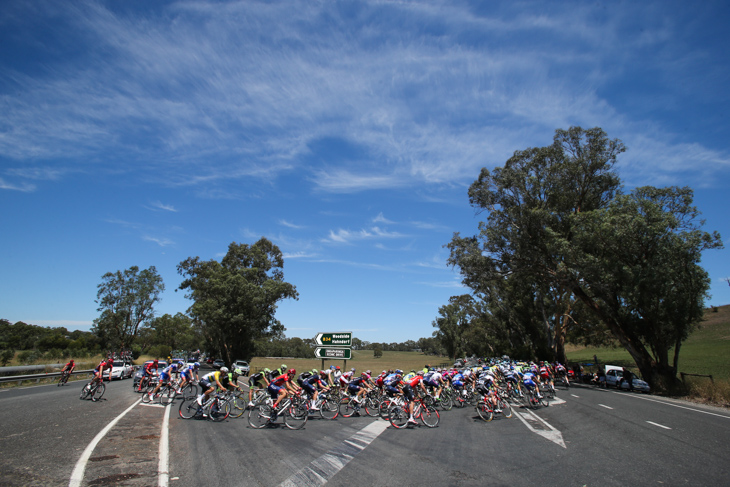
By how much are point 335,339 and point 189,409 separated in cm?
1101

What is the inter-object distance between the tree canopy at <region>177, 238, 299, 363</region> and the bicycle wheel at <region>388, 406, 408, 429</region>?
101ft

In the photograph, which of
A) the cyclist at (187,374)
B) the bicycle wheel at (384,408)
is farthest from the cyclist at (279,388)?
the cyclist at (187,374)

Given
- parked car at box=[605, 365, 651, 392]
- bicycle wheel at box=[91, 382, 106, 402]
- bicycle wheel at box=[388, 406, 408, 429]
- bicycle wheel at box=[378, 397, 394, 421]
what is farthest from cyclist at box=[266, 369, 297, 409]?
parked car at box=[605, 365, 651, 392]

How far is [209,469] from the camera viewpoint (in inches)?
269

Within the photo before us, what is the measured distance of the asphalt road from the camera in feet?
21.6

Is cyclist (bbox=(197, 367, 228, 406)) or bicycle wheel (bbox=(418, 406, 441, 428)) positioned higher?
cyclist (bbox=(197, 367, 228, 406))

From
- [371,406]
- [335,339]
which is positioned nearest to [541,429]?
[371,406]

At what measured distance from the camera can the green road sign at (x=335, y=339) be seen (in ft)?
75.0

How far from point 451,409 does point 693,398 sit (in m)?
15.6

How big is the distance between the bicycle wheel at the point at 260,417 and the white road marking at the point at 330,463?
3.04 meters

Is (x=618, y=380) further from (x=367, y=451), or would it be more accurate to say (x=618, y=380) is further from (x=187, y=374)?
(x=187, y=374)

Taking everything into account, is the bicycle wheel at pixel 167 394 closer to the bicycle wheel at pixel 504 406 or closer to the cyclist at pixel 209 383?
the cyclist at pixel 209 383

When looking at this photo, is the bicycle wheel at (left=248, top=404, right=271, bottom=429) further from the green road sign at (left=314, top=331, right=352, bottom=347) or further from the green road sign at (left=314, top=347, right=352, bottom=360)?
the green road sign at (left=314, top=331, right=352, bottom=347)

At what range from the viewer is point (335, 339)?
76.1 ft
